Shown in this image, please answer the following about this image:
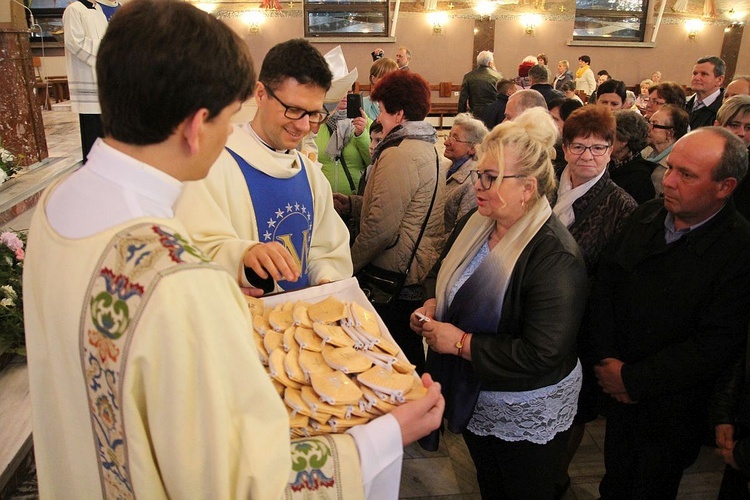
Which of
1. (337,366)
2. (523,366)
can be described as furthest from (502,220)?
(337,366)

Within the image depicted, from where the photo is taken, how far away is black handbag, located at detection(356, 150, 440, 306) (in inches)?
120

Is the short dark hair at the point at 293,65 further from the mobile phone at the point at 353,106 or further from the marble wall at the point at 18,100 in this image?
the marble wall at the point at 18,100

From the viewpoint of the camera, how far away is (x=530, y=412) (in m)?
2.04

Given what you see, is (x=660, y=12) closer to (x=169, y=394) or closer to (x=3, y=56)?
(x=3, y=56)

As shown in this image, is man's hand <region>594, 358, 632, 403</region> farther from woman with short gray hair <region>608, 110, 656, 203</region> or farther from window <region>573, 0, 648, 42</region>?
window <region>573, 0, 648, 42</region>

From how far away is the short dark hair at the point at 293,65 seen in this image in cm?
200

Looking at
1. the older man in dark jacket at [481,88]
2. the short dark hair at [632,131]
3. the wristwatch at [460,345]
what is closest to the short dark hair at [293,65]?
the wristwatch at [460,345]

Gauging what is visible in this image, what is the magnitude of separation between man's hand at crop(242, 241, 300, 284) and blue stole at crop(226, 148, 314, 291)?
465 millimetres

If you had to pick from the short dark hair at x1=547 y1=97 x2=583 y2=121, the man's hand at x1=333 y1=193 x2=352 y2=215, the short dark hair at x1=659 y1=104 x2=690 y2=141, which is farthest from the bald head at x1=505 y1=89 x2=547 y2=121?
the man's hand at x1=333 y1=193 x2=352 y2=215

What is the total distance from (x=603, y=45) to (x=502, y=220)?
17.6m

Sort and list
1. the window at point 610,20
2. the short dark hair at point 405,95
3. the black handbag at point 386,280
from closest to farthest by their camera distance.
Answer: the black handbag at point 386,280, the short dark hair at point 405,95, the window at point 610,20

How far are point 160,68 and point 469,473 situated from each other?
2646 mm

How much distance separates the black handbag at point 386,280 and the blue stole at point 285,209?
0.86m

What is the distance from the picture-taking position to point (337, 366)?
123 centimetres
